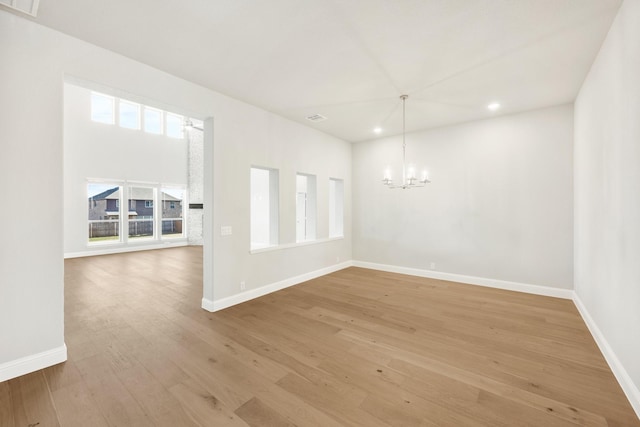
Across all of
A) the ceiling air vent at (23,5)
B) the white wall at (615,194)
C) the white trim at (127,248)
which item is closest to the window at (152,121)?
the white trim at (127,248)

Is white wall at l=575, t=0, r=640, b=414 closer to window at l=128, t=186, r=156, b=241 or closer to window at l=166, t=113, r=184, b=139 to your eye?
window at l=166, t=113, r=184, b=139

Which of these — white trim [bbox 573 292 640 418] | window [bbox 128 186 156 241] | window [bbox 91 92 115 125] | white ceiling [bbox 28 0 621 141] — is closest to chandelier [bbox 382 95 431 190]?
white ceiling [bbox 28 0 621 141]

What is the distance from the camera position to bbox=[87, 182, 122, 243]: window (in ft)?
27.7

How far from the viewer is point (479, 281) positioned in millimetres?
5082

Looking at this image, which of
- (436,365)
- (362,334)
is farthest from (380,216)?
(436,365)

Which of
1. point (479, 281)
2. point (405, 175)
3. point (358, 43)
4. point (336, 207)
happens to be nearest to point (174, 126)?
point (336, 207)

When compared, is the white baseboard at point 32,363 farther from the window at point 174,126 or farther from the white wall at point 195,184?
the window at point 174,126

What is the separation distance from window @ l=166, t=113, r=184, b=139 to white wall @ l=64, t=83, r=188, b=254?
1.50 ft

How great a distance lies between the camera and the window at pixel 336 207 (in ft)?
21.7

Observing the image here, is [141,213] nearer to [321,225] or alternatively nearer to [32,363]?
[321,225]

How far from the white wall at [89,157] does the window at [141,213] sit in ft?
1.48

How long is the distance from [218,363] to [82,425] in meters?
0.96

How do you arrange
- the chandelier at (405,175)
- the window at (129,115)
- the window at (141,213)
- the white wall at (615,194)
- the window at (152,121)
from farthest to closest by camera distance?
the window at (152,121)
the window at (141,213)
the window at (129,115)
the chandelier at (405,175)
the white wall at (615,194)

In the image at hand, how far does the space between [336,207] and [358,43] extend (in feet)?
Result: 14.4
